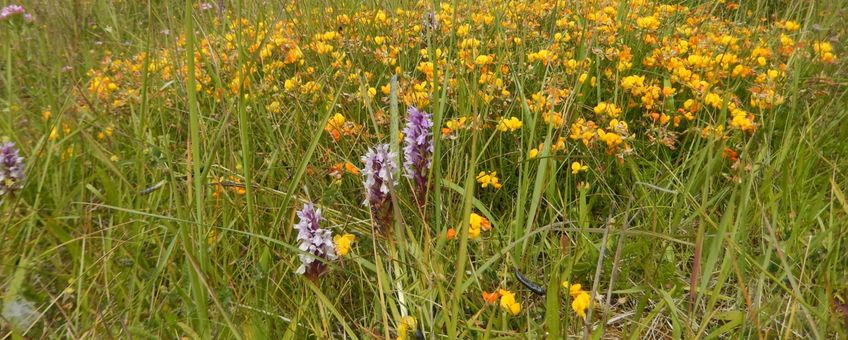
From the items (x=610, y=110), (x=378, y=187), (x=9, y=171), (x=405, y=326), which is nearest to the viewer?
(x=405, y=326)

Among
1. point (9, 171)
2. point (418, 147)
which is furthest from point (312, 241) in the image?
point (9, 171)

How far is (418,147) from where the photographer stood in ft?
4.64

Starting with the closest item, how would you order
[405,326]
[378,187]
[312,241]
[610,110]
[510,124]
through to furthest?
[405,326]
[312,241]
[378,187]
[510,124]
[610,110]

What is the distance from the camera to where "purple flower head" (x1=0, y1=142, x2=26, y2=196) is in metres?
1.46

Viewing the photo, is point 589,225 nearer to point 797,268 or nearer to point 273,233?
point 797,268

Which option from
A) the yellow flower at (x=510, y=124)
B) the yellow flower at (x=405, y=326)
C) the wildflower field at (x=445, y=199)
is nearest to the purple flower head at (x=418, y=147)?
the wildflower field at (x=445, y=199)

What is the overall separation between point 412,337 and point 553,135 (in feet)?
2.67

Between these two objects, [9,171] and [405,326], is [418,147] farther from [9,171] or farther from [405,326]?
[9,171]

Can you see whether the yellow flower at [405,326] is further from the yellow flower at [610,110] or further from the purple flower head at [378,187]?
the yellow flower at [610,110]

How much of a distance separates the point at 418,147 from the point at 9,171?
105cm

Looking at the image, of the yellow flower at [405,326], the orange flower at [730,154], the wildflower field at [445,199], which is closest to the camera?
the yellow flower at [405,326]

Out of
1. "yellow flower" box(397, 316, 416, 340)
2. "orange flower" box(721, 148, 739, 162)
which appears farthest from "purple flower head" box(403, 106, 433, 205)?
"orange flower" box(721, 148, 739, 162)

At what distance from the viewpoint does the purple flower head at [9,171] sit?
1.46 metres

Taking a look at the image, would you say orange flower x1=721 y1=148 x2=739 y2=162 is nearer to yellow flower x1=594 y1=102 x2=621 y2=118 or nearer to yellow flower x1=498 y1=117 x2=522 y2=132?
yellow flower x1=594 y1=102 x2=621 y2=118
